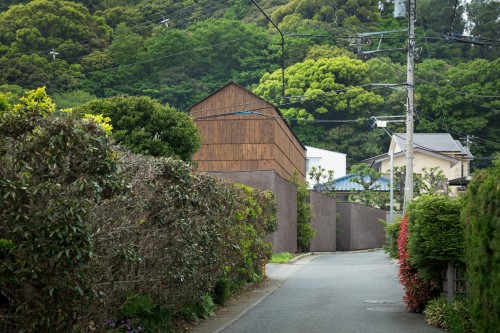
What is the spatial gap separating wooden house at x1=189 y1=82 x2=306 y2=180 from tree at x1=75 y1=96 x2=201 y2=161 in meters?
10.2

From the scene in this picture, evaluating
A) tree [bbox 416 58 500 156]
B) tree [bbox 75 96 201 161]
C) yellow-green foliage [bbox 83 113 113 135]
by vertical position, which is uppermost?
tree [bbox 416 58 500 156]

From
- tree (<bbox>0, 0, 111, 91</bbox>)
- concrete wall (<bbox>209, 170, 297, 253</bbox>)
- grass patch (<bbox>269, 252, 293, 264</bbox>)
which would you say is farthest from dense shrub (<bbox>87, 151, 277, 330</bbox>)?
tree (<bbox>0, 0, 111, 91</bbox>)

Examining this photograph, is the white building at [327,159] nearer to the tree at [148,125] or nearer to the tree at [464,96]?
the tree at [464,96]

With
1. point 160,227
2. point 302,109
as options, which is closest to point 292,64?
point 302,109

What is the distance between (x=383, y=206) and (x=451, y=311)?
50.8 m

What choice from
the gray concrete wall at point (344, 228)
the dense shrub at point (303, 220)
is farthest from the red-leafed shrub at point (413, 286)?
the gray concrete wall at point (344, 228)

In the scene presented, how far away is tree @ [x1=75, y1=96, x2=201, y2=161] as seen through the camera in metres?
31.1

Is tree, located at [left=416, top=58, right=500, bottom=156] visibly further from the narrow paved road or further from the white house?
the narrow paved road

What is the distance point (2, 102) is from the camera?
36.4 ft

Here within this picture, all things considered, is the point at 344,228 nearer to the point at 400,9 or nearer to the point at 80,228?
the point at 400,9

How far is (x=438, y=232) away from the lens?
13.3 metres

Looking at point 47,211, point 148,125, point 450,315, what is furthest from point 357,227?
point 47,211

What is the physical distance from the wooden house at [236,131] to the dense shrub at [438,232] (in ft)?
94.4

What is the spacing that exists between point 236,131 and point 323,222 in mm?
7881
